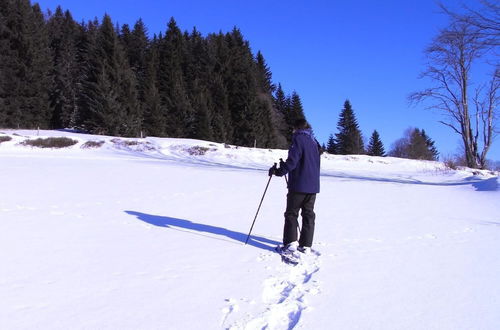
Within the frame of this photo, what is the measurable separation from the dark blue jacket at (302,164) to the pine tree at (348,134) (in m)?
54.7

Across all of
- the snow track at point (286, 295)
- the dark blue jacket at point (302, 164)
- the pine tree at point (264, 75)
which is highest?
the pine tree at point (264, 75)

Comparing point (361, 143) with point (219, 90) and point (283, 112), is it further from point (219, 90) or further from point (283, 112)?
point (219, 90)

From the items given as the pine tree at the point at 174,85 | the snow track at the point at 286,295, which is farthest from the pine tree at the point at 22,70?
the snow track at the point at 286,295

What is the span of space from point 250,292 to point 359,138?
2331 inches

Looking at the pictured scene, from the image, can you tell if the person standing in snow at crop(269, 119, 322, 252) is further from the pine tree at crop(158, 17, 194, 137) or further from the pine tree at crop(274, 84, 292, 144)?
the pine tree at crop(274, 84, 292, 144)

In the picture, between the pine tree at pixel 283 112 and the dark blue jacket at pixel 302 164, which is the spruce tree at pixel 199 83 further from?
the dark blue jacket at pixel 302 164

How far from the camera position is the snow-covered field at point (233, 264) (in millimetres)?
2834

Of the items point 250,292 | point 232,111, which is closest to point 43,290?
point 250,292

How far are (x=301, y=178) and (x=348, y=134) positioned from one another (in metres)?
56.1

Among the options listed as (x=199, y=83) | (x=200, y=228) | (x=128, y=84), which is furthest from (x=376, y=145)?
(x=200, y=228)

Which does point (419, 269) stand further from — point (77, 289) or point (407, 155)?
point (407, 155)

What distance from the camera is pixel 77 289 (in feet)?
10.8

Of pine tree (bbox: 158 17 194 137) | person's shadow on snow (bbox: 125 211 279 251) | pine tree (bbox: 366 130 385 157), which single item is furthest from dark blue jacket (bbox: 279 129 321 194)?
pine tree (bbox: 366 130 385 157)

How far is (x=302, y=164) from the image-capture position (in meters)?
4.51
